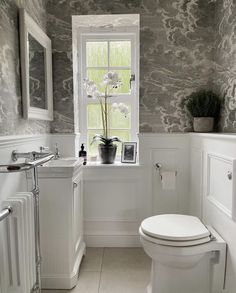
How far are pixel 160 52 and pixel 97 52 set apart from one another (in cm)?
61

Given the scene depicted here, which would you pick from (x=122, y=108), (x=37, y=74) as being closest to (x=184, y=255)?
(x=122, y=108)

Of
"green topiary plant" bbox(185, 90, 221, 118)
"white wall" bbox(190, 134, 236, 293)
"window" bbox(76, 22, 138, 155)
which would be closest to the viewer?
"white wall" bbox(190, 134, 236, 293)

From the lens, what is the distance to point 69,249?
5.51 feet

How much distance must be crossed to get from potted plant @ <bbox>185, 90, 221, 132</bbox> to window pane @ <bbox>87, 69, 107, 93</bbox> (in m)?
0.87

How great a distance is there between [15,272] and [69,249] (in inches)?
16.9

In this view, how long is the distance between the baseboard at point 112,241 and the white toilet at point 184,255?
0.69 metres

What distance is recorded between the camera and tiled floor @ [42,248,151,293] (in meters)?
1.75

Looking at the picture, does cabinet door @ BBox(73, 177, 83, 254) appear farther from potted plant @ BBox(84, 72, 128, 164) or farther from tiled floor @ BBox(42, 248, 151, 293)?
potted plant @ BBox(84, 72, 128, 164)

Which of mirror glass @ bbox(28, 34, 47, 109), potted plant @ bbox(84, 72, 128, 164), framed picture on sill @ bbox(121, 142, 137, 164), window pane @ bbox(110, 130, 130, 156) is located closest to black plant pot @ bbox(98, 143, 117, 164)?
potted plant @ bbox(84, 72, 128, 164)

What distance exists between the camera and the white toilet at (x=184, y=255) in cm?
142

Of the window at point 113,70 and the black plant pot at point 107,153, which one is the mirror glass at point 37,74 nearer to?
the window at point 113,70

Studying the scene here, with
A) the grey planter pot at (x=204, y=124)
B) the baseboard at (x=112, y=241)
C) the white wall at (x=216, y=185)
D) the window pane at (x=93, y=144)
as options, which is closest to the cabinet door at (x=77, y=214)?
the baseboard at (x=112, y=241)

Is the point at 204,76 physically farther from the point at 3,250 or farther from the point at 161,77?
the point at 3,250

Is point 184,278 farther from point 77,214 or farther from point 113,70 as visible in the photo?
point 113,70
